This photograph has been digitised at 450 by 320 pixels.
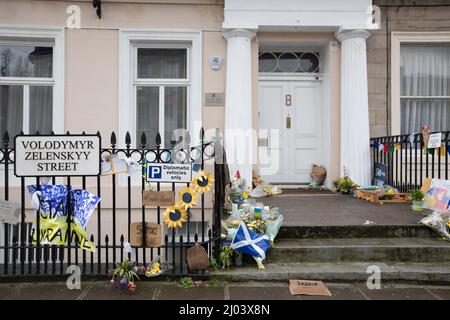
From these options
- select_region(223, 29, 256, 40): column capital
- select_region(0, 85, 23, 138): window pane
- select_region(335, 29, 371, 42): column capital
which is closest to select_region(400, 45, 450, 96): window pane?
select_region(335, 29, 371, 42): column capital

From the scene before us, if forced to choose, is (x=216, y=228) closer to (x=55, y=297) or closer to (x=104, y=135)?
(x=55, y=297)

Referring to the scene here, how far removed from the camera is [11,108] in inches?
295

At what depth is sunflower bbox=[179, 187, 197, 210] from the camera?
3.98 m

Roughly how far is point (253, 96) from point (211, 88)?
2.71 ft

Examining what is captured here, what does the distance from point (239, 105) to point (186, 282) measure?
3976mm

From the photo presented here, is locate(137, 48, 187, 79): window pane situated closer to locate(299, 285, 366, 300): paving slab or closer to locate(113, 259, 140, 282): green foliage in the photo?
locate(113, 259, 140, 282): green foliage

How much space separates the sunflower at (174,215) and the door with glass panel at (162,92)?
3.70 meters

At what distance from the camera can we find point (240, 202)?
6.03 meters

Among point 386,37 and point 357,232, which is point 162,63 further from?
point 357,232

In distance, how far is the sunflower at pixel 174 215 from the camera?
3990mm

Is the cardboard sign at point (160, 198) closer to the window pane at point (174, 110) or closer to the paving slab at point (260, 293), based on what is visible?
the paving slab at point (260, 293)

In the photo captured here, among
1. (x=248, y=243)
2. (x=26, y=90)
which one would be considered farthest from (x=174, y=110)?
(x=248, y=243)

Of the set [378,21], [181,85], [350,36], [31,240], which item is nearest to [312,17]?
[350,36]

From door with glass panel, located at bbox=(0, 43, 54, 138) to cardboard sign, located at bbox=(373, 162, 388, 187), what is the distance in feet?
20.8
